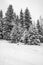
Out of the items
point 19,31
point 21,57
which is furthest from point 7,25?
point 21,57

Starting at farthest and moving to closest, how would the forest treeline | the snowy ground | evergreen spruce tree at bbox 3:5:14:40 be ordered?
evergreen spruce tree at bbox 3:5:14:40 < the forest treeline < the snowy ground

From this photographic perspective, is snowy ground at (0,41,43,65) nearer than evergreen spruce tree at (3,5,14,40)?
Yes

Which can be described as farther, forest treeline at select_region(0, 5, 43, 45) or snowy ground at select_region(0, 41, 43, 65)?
forest treeline at select_region(0, 5, 43, 45)

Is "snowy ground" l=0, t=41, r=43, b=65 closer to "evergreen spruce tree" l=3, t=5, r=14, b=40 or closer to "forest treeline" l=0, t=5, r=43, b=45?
"forest treeline" l=0, t=5, r=43, b=45

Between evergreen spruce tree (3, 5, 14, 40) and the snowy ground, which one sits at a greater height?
evergreen spruce tree (3, 5, 14, 40)

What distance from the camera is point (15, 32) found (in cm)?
1418

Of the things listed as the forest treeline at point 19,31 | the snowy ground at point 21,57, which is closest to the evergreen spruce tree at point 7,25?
the forest treeline at point 19,31

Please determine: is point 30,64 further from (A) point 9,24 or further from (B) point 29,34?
(A) point 9,24

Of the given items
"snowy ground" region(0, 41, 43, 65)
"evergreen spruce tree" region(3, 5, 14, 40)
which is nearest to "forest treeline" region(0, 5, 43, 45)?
"evergreen spruce tree" region(3, 5, 14, 40)

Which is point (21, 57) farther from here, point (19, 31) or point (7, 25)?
point (7, 25)

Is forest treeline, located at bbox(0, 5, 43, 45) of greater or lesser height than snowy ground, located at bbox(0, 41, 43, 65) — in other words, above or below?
above

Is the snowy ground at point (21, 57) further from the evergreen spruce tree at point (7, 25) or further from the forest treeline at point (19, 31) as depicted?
the evergreen spruce tree at point (7, 25)

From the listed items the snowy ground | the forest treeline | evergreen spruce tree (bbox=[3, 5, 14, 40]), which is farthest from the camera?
evergreen spruce tree (bbox=[3, 5, 14, 40])

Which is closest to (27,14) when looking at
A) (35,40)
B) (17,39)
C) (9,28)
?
(9,28)
